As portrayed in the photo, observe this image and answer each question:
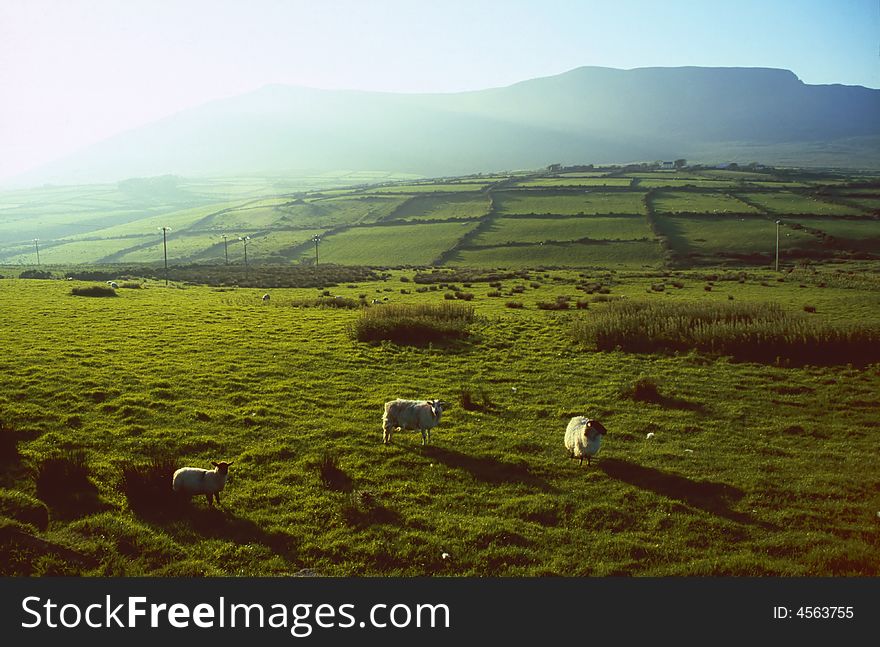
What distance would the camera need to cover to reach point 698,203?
13425 centimetres

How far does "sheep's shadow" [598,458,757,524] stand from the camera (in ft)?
37.5

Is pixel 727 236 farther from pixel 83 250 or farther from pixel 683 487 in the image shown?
pixel 83 250

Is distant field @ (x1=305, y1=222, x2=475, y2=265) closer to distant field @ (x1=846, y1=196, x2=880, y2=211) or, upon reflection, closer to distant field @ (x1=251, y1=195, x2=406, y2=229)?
distant field @ (x1=251, y1=195, x2=406, y2=229)

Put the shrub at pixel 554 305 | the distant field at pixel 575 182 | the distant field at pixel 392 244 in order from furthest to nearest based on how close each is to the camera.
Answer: the distant field at pixel 575 182
the distant field at pixel 392 244
the shrub at pixel 554 305

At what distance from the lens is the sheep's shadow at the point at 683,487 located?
11.4 metres

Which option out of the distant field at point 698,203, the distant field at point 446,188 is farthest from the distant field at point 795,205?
the distant field at point 446,188

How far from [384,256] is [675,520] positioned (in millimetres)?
106834

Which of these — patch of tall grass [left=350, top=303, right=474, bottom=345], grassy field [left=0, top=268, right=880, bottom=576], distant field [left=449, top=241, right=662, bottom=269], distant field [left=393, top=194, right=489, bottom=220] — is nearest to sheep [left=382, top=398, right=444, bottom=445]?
grassy field [left=0, top=268, right=880, bottom=576]

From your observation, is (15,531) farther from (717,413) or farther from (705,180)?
(705,180)

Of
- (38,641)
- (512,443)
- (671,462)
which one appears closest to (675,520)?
(671,462)

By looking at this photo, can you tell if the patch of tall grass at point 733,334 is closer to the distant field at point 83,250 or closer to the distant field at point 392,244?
the distant field at point 392,244

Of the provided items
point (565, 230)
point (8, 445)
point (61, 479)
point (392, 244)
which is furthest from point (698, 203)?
point (61, 479)

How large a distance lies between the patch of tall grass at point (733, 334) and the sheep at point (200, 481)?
18.7m

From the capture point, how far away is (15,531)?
382 inches
